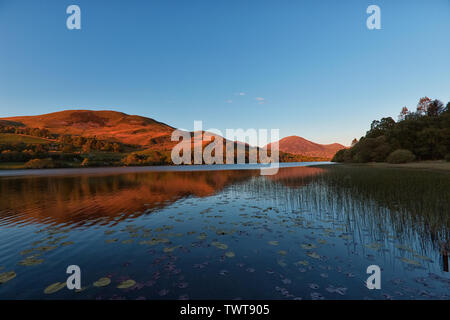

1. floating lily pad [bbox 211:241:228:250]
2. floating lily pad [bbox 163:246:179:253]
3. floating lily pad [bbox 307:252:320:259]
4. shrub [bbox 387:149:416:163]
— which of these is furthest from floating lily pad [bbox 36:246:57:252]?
shrub [bbox 387:149:416:163]

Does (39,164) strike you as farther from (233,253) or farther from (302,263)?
(302,263)

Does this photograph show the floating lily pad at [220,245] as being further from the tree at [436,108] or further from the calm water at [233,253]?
the tree at [436,108]

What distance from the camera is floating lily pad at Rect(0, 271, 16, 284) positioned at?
23.6 feet

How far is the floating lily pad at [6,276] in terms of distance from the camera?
23.6 ft

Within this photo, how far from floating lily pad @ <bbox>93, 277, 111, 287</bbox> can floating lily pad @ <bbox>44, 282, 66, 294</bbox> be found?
4.06ft

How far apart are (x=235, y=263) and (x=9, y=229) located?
725 inches

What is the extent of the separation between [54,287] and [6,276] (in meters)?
2.93

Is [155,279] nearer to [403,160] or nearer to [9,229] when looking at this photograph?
[9,229]

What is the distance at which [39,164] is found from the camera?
4921 inches

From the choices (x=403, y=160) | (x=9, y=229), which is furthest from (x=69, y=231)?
(x=403, y=160)

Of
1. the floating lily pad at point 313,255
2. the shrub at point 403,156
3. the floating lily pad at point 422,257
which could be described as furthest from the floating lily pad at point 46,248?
the shrub at point 403,156

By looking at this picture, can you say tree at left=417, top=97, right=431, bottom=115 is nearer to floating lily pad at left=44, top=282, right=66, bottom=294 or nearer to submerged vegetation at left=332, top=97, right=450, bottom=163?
submerged vegetation at left=332, top=97, right=450, bottom=163

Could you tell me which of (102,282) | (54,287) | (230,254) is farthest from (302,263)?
(54,287)

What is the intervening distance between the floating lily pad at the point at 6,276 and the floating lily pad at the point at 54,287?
2290 mm
